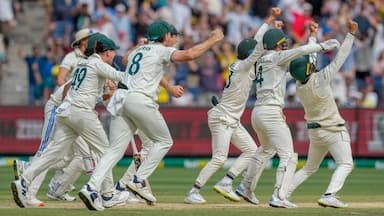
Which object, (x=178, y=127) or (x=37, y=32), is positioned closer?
(x=178, y=127)

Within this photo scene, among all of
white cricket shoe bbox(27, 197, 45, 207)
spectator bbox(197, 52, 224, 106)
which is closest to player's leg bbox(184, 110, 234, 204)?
white cricket shoe bbox(27, 197, 45, 207)

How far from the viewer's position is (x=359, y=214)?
52.7 feet

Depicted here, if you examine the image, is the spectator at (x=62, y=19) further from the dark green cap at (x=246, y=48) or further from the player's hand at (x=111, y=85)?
the dark green cap at (x=246, y=48)

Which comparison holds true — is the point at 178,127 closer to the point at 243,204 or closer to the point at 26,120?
the point at 26,120

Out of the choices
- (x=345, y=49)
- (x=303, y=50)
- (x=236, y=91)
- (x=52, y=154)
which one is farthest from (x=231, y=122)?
(x=52, y=154)

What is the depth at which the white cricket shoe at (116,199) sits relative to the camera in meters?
17.0

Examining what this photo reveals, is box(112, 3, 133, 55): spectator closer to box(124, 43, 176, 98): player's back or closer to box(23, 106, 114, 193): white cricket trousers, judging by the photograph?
box(23, 106, 114, 193): white cricket trousers

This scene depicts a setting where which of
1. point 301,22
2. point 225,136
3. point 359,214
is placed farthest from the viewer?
point 301,22

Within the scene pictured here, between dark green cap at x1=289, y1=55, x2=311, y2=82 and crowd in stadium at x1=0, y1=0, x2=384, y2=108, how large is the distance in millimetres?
12156

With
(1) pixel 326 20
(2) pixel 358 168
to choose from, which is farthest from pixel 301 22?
(2) pixel 358 168

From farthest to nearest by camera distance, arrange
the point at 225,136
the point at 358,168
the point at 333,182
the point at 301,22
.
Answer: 1. the point at 301,22
2. the point at 358,168
3. the point at 225,136
4. the point at 333,182

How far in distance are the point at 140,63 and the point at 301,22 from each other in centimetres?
1631

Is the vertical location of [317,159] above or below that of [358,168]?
above

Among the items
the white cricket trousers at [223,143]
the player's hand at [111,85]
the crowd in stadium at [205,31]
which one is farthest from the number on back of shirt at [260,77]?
the crowd in stadium at [205,31]
